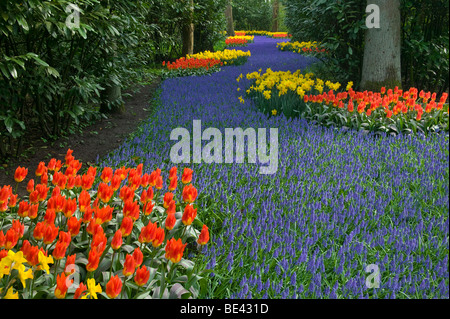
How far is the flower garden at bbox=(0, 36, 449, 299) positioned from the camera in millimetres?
1741

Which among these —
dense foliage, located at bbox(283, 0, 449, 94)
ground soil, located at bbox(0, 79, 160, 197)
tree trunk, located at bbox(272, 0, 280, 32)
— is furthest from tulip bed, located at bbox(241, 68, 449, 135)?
tree trunk, located at bbox(272, 0, 280, 32)

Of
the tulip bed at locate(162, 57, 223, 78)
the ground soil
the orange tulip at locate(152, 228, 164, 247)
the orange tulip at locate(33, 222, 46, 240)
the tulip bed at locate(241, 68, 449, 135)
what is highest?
the tulip bed at locate(162, 57, 223, 78)

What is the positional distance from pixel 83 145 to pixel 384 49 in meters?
4.65

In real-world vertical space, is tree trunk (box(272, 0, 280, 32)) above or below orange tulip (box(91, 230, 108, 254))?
above

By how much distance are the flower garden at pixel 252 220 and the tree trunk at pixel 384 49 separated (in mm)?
991

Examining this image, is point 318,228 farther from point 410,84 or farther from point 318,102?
point 410,84

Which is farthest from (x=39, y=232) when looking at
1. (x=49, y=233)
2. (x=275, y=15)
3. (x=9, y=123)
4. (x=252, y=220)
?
A: (x=275, y=15)

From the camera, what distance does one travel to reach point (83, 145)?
4.96 metres

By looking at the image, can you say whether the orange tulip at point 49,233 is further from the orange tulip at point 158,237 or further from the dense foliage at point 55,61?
the dense foliage at point 55,61

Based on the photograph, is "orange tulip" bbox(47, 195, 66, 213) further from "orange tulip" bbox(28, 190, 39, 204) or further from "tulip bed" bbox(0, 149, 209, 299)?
"orange tulip" bbox(28, 190, 39, 204)

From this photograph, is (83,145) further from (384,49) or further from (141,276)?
(384,49)

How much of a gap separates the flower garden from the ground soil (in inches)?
13.0

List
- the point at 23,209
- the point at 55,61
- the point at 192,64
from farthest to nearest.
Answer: the point at 192,64 → the point at 55,61 → the point at 23,209

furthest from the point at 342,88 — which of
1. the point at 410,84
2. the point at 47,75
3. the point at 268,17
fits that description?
the point at 268,17
